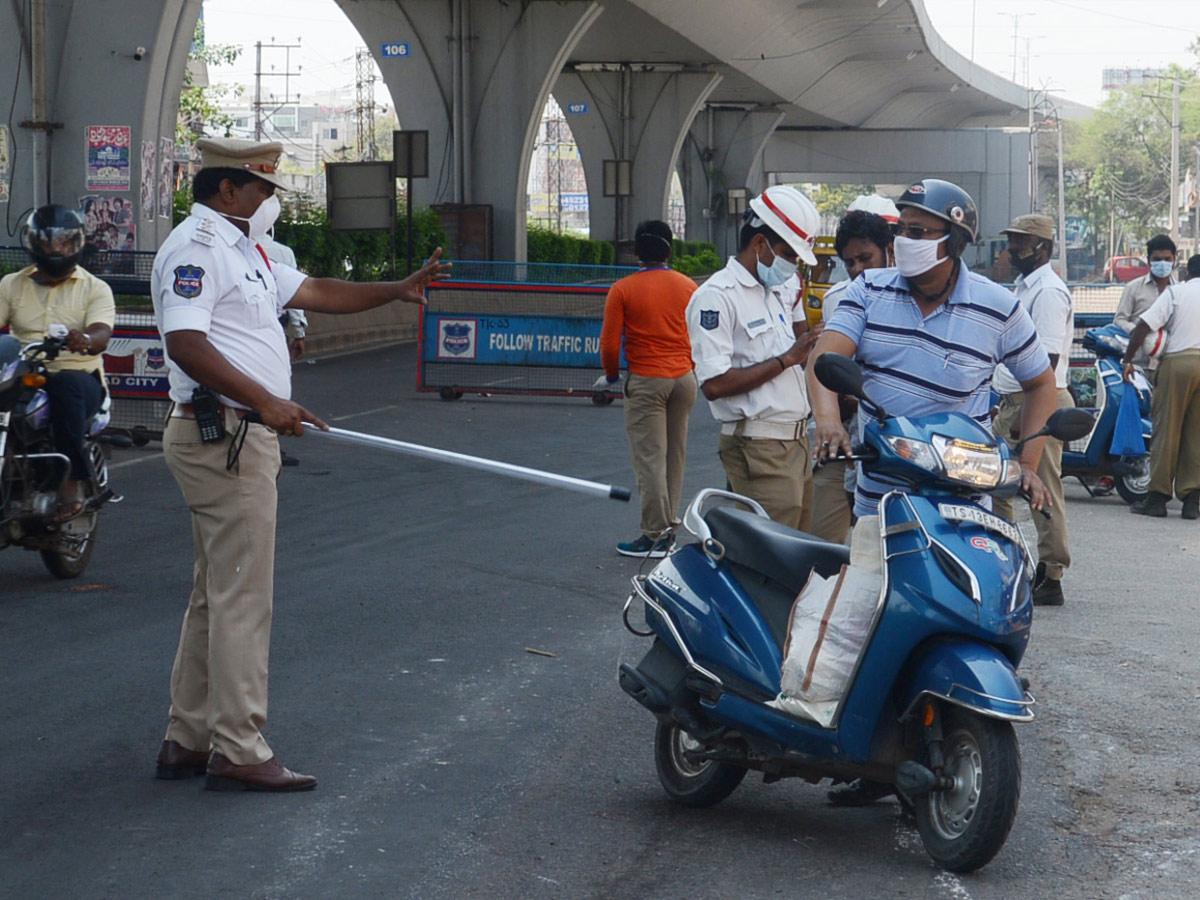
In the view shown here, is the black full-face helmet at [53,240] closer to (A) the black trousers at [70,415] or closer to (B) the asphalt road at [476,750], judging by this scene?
(A) the black trousers at [70,415]

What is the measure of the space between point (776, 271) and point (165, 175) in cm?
1521

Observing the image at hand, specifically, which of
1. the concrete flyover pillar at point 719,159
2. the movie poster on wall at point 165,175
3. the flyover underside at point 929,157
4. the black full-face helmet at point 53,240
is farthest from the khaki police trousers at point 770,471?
the flyover underside at point 929,157

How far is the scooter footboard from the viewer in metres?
4.09

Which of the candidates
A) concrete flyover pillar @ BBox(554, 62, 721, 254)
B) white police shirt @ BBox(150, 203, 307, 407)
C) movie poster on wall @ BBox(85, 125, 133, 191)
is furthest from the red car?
white police shirt @ BBox(150, 203, 307, 407)

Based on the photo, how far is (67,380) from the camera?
852cm

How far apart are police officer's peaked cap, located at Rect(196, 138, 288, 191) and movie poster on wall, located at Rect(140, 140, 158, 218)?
14.9 m

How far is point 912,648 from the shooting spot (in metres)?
4.27

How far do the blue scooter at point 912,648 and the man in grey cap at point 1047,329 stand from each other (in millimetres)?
3969

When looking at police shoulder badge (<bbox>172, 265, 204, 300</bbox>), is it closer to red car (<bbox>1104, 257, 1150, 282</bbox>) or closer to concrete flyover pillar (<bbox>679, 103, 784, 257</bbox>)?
concrete flyover pillar (<bbox>679, 103, 784, 257</bbox>)

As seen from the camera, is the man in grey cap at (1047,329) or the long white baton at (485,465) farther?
the man in grey cap at (1047,329)

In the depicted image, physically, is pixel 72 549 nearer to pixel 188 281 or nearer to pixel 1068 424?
pixel 188 281

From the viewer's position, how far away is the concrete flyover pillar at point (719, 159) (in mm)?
61938

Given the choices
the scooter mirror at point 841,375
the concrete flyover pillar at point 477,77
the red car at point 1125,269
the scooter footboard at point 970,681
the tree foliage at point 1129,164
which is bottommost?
the scooter footboard at point 970,681

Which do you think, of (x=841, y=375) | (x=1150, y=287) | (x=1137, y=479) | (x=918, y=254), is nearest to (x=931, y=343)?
(x=918, y=254)
